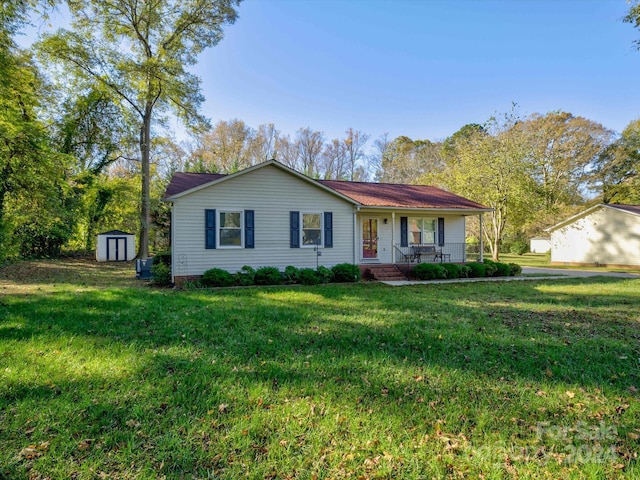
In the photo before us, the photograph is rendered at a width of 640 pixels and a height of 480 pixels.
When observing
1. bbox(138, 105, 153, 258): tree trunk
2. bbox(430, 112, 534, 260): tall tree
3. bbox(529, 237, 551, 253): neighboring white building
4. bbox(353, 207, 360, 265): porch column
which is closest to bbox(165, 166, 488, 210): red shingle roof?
bbox(353, 207, 360, 265): porch column

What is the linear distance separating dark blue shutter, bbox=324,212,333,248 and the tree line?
8.87 m

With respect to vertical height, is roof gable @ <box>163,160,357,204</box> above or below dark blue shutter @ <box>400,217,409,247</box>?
above

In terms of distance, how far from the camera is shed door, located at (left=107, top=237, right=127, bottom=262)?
2047cm

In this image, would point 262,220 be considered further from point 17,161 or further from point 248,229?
point 17,161

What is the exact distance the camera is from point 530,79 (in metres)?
21.7

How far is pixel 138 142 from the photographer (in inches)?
783

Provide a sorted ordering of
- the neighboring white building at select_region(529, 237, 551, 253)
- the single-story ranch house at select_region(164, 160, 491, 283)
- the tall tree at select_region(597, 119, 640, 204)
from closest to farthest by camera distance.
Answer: the single-story ranch house at select_region(164, 160, 491, 283)
the tall tree at select_region(597, 119, 640, 204)
the neighboring white building at select_region(529, 237, 551, 253)

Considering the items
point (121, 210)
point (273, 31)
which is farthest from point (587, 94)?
point (121, 210)

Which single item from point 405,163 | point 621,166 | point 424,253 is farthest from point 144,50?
point 621,166

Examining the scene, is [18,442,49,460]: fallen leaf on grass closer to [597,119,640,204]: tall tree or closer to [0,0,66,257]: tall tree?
[0,0,66,257]: tall tree

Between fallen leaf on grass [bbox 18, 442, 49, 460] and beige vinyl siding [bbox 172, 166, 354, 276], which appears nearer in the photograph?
fallen leaf on grass [bbox 18, 442, 49, 460]

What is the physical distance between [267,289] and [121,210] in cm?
1885

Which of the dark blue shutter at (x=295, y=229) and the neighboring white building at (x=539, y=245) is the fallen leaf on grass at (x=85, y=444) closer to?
the dark blue shutter at (x=295, y=229)

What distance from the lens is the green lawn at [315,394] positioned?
2492 millimetres
